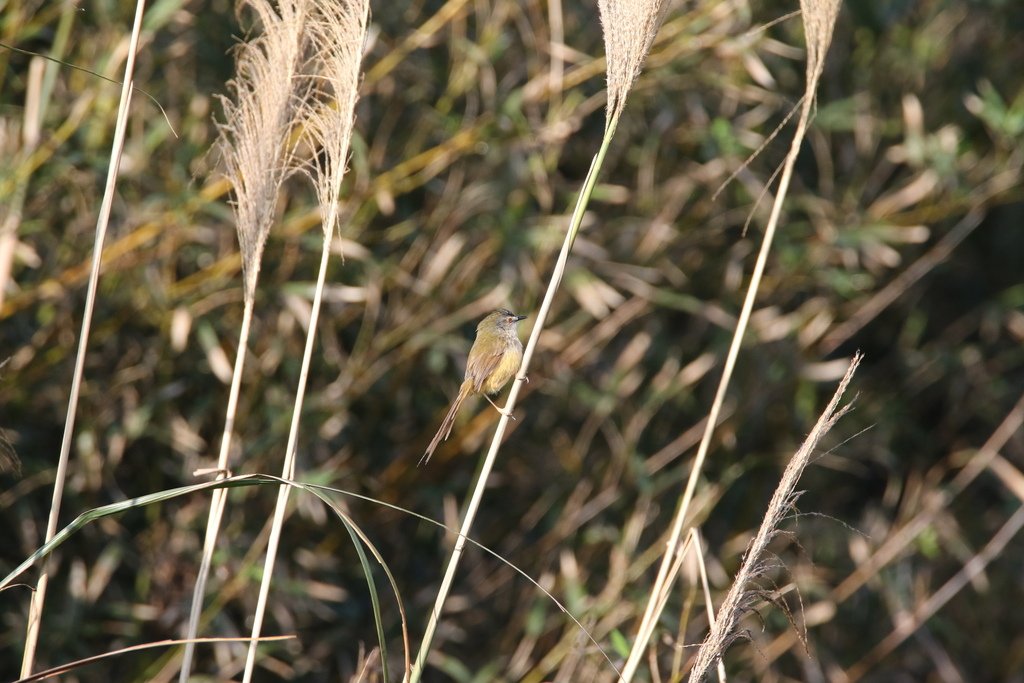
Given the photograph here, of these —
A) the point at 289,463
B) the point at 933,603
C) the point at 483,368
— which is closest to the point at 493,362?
the point at 483,368

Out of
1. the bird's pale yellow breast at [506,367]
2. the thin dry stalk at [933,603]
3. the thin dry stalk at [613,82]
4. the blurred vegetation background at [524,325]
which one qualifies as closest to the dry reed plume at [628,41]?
the thin dry stalk at [613,82]

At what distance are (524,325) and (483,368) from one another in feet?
4.49

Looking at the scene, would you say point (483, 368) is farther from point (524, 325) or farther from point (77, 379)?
point (524, 325)

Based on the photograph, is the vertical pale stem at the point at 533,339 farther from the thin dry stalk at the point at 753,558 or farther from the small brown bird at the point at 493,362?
the small brown bird at the point at 493,362

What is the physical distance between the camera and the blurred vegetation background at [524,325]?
3541 mm

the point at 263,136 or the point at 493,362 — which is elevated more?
the point at 263,136

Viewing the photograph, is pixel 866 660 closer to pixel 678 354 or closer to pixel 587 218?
pixel 678 354

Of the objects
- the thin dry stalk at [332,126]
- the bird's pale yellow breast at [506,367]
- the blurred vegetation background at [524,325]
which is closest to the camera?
the thin dry stalk at [332,126]

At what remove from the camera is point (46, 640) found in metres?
3.45

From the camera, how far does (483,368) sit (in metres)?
2.57

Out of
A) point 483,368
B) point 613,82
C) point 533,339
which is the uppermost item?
point 613,82

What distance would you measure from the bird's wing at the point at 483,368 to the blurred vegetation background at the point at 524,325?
90cm

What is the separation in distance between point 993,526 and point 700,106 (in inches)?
92.9

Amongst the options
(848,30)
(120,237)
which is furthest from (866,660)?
(120,237)
